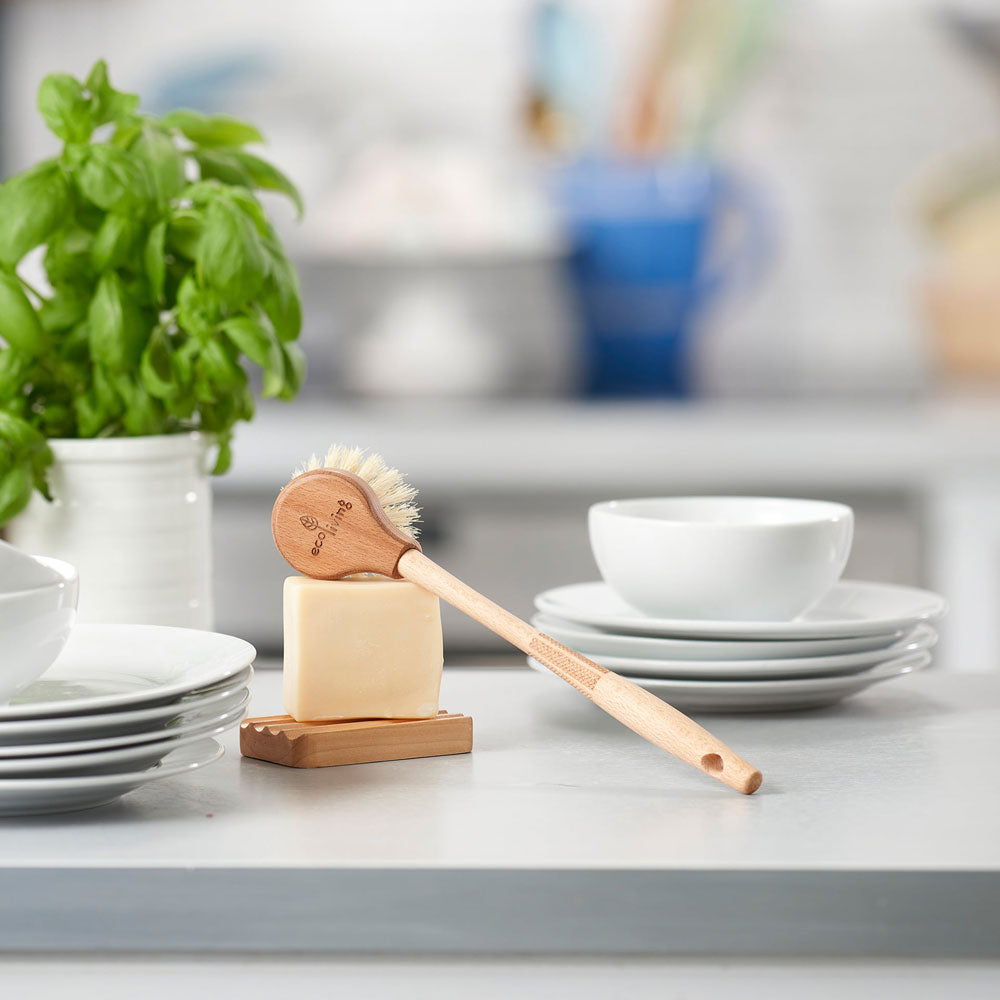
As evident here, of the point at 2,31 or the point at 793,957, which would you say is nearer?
the point at 793,957

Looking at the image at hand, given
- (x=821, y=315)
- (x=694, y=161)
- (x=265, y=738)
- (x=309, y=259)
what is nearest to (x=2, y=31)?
(x=309, y=259)

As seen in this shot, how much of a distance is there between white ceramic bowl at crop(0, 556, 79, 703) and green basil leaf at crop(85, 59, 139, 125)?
46cm

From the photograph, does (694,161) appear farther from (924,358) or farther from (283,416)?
(283,416)

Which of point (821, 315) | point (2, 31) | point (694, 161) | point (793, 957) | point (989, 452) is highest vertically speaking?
point (2, 31)

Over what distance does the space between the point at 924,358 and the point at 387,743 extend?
2.48 m

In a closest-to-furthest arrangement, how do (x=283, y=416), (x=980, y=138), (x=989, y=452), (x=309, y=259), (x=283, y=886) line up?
(x=283, y=886) → (x=989, y=452) → (x=283, y=416) → (x=309, y=259) → (x=980, y=138)

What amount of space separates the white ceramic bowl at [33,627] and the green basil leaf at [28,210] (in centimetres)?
33

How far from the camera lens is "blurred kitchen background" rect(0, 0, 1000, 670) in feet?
9.09

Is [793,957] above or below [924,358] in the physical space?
below

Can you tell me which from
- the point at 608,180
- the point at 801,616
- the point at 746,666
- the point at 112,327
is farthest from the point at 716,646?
the point at 608,180

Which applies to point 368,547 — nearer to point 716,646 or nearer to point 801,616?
point 716,646

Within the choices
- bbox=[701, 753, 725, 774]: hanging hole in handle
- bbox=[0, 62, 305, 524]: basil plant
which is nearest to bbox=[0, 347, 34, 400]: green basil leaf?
bbox=[0, 62, 305, 524]: basil plant

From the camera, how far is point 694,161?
2.95 metres

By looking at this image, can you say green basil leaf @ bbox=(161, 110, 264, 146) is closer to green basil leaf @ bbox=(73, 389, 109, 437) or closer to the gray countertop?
green basil leaf @ bbox=(73, 389, 109, 437)
